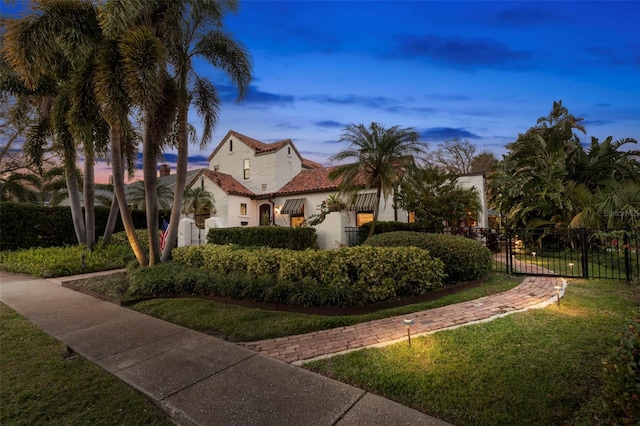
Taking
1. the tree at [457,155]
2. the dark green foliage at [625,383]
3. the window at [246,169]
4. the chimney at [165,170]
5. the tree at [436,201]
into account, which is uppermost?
the tree at [457,155]

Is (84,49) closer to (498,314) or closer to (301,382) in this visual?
(301,382)

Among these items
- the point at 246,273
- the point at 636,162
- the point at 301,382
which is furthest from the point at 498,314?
the point at 636,162

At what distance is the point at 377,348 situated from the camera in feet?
13.2

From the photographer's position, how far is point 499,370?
3334mm

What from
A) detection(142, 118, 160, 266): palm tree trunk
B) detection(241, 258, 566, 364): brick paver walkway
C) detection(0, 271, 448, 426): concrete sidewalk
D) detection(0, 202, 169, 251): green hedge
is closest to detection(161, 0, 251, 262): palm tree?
detection(142, 118, 160, 266): palm tree trunk

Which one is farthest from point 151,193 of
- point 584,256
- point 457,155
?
point 457,155

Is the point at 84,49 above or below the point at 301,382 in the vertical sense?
above

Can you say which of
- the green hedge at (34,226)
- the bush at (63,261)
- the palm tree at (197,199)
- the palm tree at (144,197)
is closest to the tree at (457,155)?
the palm tree at (197,199)

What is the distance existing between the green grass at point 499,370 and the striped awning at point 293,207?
15.3 metres

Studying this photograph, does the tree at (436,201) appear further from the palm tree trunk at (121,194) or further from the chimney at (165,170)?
the chimney at (165,170)

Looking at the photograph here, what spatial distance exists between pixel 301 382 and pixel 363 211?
15.0m

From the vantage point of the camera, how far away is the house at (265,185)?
19047mm

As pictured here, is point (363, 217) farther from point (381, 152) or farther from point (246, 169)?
point (246, 169)

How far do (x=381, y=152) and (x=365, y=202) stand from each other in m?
5.38
